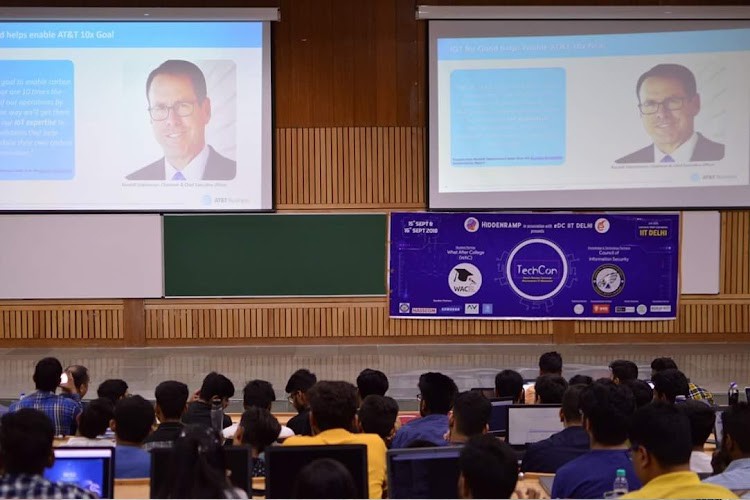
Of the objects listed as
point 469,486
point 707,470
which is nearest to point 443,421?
point 707,470

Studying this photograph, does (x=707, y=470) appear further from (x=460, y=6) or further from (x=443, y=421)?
(x=460, y=6)

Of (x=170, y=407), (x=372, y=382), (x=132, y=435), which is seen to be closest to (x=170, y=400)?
(x=170, y=407)

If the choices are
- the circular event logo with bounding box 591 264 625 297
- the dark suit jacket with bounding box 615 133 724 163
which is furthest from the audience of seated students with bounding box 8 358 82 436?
the dark suit jacket with bounding box 615 133 724 163

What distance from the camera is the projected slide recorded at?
407 inches

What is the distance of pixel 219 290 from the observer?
1072 cm

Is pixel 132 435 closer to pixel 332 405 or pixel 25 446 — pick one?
pixel 332 405

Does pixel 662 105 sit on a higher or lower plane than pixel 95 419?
higher

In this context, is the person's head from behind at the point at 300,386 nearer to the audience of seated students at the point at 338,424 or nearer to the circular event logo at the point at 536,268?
the audience of seated students at the point at 338,424

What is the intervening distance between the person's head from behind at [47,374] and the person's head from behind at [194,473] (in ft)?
9.77

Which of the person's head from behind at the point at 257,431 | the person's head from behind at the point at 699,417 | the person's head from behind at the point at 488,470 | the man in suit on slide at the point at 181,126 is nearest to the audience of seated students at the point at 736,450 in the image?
the person's head from behind at the point at 699,417

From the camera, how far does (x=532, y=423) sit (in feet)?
14.5

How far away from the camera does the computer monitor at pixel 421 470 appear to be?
307cm

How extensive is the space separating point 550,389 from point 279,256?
598 centimetres

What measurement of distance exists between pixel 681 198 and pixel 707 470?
23.2 ft
